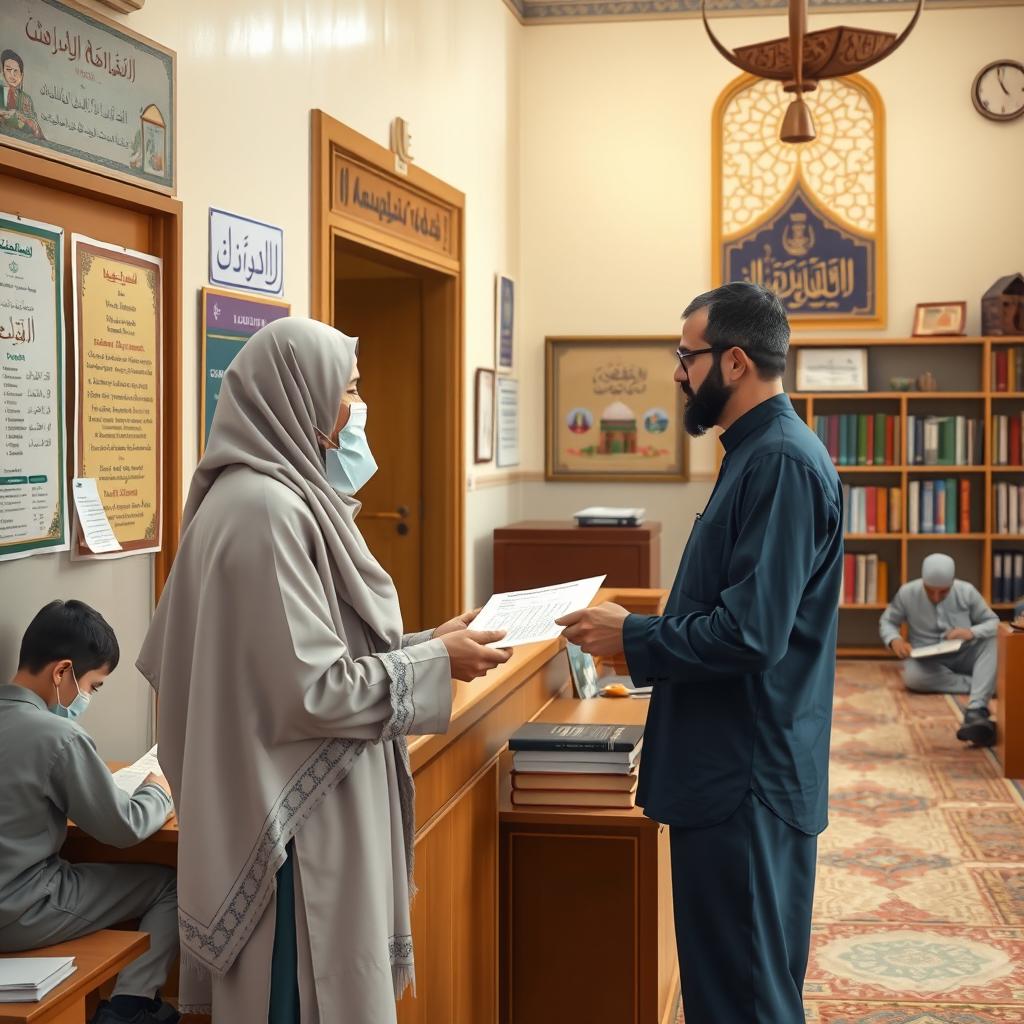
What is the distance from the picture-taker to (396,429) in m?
7.18

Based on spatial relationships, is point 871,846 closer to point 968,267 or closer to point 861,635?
point 861,635

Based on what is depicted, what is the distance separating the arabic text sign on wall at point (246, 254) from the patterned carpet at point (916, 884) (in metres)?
2.83

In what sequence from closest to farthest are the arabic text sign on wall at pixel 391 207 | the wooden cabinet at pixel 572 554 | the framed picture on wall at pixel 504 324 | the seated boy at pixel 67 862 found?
the seated boy at pixel 67 862, the arabic text sign on wall at pixel 391 207, the wooden cabinet at pixel 572 554, the framed picture on wall at pixel 504 324

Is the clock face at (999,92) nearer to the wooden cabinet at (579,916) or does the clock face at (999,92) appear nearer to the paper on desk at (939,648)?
the paper on desk at (939,648)

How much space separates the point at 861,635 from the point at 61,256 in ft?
23.1

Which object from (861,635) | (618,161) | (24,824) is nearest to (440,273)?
(618,161)

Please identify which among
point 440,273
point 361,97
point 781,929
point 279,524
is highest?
point 361,97

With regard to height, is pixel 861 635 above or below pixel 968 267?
below

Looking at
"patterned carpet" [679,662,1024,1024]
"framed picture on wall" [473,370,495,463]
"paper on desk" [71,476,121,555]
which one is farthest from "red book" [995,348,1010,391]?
"paper on desk" [71,476,121,555]

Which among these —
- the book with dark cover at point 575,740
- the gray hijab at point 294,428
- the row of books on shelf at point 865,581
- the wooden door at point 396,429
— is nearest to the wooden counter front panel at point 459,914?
the book with dark cover at point 575,740

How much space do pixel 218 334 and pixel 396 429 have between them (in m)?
3.10

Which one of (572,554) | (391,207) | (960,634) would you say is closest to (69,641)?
(391,207)

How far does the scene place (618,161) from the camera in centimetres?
900

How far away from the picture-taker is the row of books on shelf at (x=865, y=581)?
28.9ft
